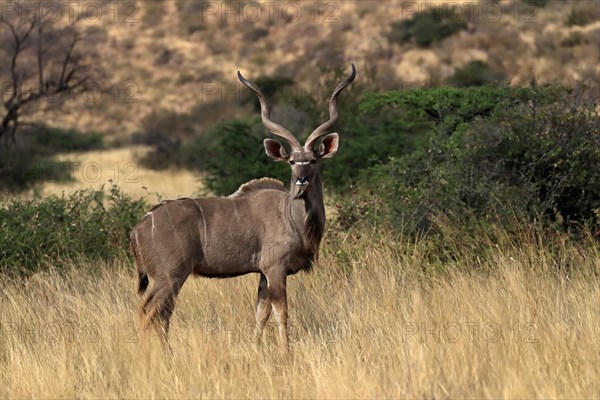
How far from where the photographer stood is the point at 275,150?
6480 mm

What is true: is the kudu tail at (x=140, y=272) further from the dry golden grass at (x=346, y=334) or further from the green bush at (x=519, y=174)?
the green bush at (x=519, y=174)

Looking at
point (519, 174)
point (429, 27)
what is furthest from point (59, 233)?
point (429, 27)

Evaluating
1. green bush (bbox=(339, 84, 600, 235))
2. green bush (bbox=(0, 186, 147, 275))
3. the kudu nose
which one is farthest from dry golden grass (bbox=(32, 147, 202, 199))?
the kudu nose

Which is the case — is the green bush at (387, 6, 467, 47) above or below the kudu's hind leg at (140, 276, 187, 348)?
below

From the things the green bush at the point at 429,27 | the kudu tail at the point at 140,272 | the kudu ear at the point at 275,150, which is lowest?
the green bush at the point at 429,27

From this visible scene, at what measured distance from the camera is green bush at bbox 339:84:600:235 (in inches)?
313

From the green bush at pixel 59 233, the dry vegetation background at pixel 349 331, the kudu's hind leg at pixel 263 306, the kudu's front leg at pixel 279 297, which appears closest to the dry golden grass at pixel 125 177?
the green bush at pixel 59 233

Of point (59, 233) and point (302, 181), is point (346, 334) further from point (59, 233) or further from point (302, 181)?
point (59, 233)

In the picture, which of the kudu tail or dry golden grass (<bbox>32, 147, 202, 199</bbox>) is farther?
dry golden grass (<bbox>32, 147, 202, 199</bbox>)

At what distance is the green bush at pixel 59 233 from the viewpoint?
8.32 metres

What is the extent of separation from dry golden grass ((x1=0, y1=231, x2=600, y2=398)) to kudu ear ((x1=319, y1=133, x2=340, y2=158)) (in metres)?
1.01

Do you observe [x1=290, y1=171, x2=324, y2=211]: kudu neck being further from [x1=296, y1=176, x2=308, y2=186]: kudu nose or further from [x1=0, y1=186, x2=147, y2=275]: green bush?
[x1=0, y1=186, x2=147, y2=275]: green bush

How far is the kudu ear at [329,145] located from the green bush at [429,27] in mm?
31547

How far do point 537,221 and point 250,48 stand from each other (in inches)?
1432
